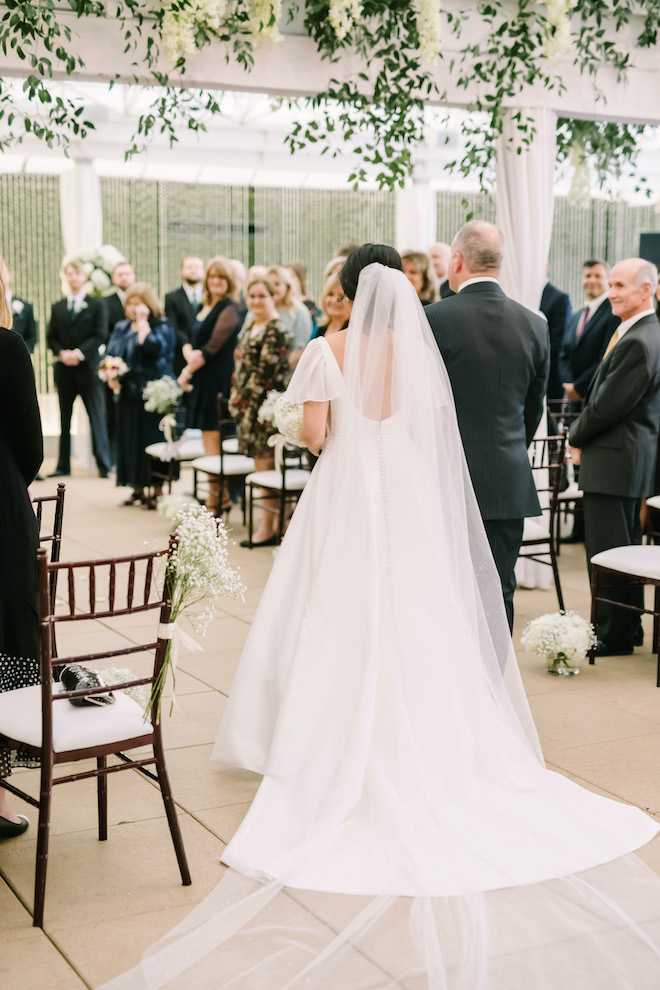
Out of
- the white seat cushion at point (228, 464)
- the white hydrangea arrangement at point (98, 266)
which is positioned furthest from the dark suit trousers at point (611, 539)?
the white hydrangea arrangement at point (98, 266)

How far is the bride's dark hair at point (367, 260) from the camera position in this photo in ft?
12.8

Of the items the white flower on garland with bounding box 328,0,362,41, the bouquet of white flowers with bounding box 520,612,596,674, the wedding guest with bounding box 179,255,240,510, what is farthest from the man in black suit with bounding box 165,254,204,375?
the bouquet of white flowers with bounding box 520,612,596,674

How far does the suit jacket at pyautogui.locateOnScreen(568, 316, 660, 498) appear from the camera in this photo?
17.7ft

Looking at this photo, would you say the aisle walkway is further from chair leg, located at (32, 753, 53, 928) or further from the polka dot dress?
the polka dot dress

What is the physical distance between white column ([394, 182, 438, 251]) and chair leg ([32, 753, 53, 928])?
446 inches

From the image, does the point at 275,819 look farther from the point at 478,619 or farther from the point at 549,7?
the point at 549,7

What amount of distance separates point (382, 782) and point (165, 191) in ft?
40.0

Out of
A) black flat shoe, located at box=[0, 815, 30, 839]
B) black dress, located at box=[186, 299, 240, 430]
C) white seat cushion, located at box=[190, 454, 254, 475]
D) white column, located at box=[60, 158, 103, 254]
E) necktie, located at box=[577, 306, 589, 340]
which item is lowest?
black flat shoe, located at box=[0, 815, 30, 839]

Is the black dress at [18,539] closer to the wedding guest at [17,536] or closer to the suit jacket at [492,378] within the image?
the wedding guest at [17,536]

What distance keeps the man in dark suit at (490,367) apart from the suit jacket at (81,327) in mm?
6989

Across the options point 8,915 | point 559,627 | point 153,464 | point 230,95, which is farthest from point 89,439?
point 8,915

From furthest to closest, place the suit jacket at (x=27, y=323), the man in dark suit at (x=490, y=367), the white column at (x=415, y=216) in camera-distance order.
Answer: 1. the white column at (x=415, y=216)
2. the suit jacket at (x=27, y=323)
3. the man in dark suit at (x=490, y=367)

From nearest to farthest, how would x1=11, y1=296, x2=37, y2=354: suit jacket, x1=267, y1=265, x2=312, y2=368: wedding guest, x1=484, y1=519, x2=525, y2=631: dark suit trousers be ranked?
x1=484, y1=519, x2=525, y2=631: dark suit trousers → x1=267, y1=265, x2=312, y2=368: wedding guest → x1=11, y1=296, x2=37, y2=354: suit jacket

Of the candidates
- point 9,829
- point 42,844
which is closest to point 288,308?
point 9,829
